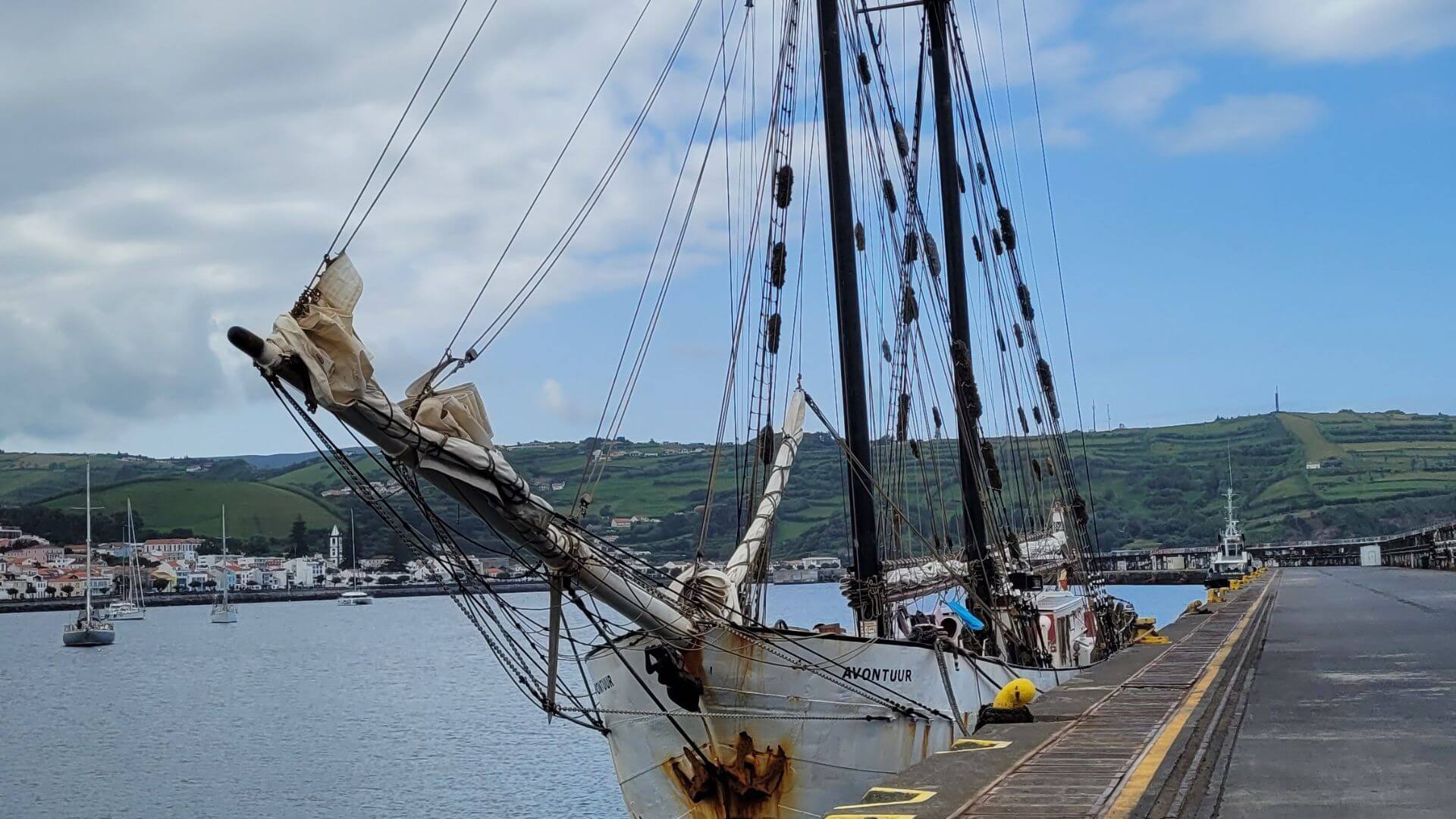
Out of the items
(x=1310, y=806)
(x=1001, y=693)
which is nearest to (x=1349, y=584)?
(x=1001, y=693)

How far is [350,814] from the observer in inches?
1425

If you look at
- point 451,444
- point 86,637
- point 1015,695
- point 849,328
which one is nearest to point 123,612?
point 86,637

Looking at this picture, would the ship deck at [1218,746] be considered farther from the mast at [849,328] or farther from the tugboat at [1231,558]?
the tugboat at [1231,558]

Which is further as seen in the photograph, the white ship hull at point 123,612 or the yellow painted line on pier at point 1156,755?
the white ship hull at point 123,612

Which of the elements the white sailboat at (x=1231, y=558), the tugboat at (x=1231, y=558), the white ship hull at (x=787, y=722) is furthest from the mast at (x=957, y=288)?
the white sailboat at (x=1231, y=558)

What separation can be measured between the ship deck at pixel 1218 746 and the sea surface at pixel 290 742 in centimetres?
1711

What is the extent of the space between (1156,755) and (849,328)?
11.7 metres

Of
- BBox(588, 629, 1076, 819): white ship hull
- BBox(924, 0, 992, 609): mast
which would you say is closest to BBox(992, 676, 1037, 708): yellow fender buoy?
BBox(588, 629, 1076, 819): white ship hull

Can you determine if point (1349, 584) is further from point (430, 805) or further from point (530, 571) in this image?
point (530, 571)

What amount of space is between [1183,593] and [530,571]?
6547 inches

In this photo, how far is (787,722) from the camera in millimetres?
18859

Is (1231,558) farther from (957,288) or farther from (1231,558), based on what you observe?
(957,288)

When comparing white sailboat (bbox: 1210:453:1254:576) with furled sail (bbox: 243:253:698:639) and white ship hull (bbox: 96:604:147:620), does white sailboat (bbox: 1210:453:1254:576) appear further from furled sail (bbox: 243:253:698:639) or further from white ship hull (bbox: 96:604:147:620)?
white ship hull (bbox: 96:604:147:620)

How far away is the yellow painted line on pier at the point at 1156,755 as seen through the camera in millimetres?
10930
